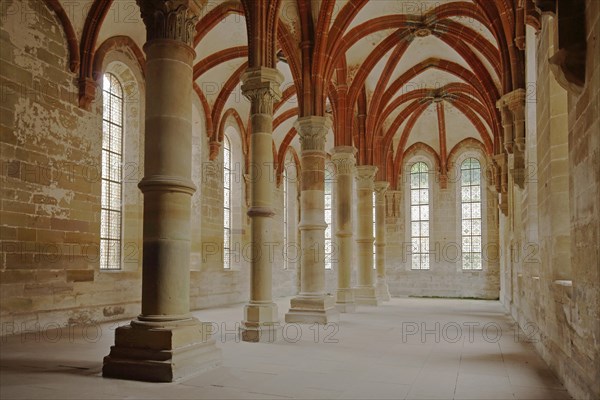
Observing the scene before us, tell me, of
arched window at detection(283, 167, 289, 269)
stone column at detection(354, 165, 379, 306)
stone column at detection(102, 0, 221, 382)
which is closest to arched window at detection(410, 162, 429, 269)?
arched window at detection(283, 167, 289, 269)

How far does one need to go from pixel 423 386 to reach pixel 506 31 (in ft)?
29.7

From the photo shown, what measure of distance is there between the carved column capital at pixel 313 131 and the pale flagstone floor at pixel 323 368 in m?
3.95

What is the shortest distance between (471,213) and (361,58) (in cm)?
1126

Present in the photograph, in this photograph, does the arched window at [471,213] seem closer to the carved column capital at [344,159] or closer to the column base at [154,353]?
the carved column capital at [344,159]

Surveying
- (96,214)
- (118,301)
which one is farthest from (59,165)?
(118,301)

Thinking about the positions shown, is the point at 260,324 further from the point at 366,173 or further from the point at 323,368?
the point at 366,173

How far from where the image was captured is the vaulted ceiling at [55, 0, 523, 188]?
12141mm

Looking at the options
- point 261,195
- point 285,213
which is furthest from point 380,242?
point 261,195

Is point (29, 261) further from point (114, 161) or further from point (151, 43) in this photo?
point (151, 43)

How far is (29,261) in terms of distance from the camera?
1002 cm

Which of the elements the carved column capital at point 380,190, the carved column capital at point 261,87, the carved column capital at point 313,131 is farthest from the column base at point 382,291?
the carved column capital at point 261,87

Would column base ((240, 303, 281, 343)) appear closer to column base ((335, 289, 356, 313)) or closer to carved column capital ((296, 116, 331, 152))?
carved column capital ((296, 116, 331, 152))

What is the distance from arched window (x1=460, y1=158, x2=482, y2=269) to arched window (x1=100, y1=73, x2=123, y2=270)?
1622 centimetres

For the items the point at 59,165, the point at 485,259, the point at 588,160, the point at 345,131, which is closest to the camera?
the point at 588,160
